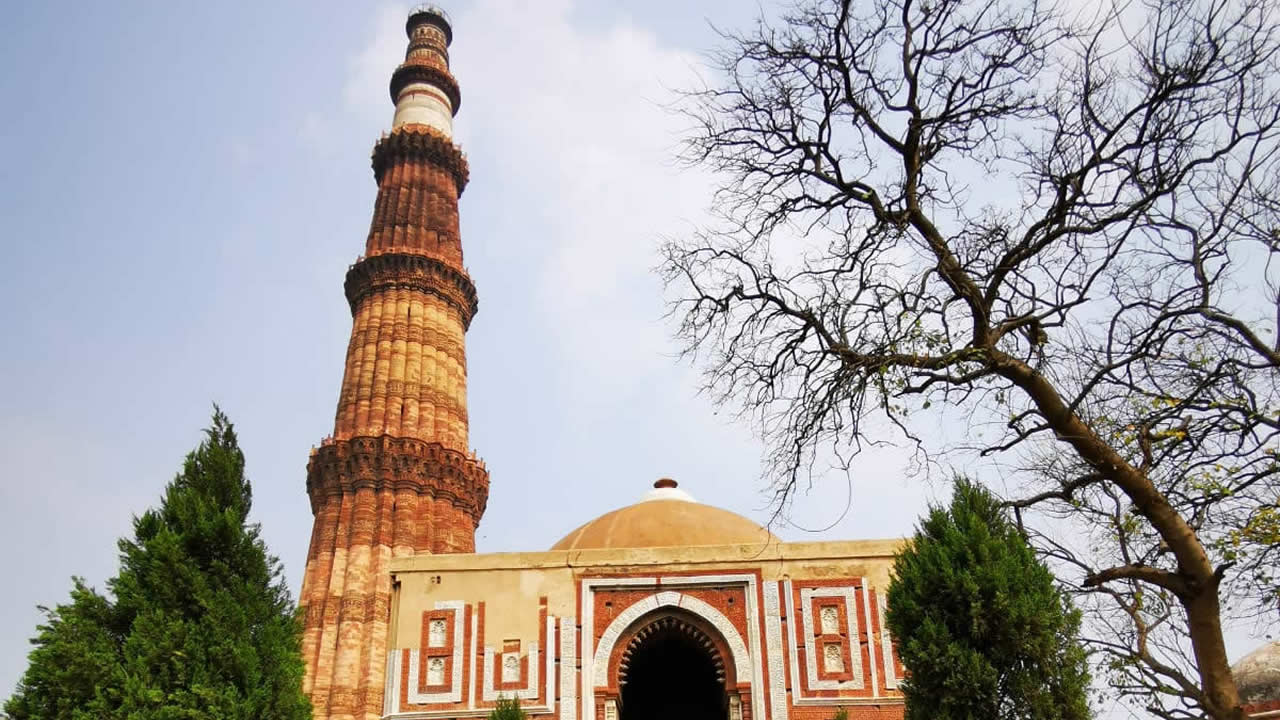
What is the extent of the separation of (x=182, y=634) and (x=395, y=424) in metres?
16.1

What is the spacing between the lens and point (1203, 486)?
324 inches

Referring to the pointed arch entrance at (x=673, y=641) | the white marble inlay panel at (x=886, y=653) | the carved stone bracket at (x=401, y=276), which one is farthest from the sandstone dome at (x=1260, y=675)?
the carved stone bracket at (x=401, y=276)

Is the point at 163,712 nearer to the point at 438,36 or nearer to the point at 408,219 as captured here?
the point at 408,219

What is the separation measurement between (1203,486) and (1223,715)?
1.96 metres

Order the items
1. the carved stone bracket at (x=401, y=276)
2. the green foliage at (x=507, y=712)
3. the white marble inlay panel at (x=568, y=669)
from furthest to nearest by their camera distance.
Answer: the carved stone bracket at (x=401, y=276)
the white marble inlay panel at (x=568, y=669)
the green foliage at (x=507, y=712)

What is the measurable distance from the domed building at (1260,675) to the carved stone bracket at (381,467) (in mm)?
17383

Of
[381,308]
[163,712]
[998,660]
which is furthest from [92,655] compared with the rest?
[381,308]

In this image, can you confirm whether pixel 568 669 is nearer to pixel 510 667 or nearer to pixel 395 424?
pixel 510 667

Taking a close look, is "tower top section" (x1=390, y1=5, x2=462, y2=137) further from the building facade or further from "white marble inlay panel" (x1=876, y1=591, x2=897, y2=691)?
"white marble inlay panel" (x1=876, y1=591, x2=897, y2=691)

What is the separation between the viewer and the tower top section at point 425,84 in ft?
107

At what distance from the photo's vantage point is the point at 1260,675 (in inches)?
607

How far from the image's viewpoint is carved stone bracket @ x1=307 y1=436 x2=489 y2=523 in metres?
26.1

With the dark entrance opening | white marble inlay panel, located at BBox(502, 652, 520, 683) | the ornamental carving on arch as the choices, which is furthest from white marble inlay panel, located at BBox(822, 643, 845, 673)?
white marble inlay panel, located at BBox(502, 652, 520, 683)

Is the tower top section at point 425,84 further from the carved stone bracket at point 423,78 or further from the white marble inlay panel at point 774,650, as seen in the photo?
the white marble inlay panel at point 774,650
